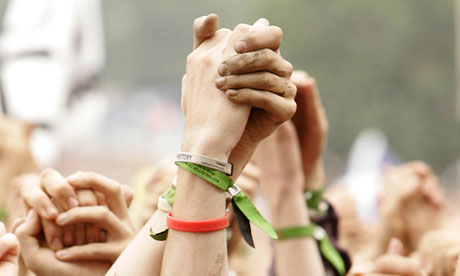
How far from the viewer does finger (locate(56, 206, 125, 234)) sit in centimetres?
183

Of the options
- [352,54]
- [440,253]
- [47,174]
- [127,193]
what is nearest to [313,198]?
[440,253]

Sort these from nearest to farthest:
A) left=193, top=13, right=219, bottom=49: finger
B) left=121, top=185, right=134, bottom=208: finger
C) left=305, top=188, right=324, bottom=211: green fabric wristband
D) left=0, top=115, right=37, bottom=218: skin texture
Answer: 1. left=193, top=13, right=219, bottom=49: finger
2. left=121, top=185, right=134, bottom=208: finger
3. left=305, top=188, right=324, bottom=211: green fabric wristband
4. left=0, top=115, right=37, bottom=218: skin texture

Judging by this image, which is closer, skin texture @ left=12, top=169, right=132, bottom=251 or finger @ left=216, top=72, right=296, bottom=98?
finger @ left=216, top=72, right=296, bottom=98

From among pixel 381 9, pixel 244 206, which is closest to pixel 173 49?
pixel 381 9

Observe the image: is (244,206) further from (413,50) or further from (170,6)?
(413,50)

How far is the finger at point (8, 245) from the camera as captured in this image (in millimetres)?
1625

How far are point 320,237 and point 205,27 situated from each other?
110 centimetres

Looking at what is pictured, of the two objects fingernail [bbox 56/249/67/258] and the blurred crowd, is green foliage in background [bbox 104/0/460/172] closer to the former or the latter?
the blurred crowd

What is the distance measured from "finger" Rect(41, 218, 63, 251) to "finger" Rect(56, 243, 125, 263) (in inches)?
1.0

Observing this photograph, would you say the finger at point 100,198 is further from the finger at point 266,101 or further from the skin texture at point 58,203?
the finger at point 266,101

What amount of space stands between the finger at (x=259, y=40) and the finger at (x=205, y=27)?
118mm

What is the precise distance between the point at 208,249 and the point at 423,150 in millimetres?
19677

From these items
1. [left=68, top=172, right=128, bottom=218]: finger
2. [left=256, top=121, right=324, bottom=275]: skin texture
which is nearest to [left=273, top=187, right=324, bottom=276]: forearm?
[left=256, top=121, right=324, bottom=275]: skin texture

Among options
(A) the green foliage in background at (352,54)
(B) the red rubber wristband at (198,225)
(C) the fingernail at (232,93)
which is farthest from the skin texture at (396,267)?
(A) the green foliage in background at (352,54)
